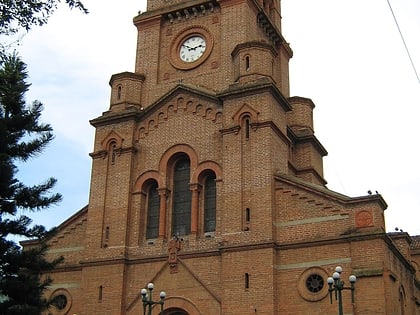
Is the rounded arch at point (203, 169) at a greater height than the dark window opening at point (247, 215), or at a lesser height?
greater

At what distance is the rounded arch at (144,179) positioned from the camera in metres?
29.7

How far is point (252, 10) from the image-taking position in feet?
109

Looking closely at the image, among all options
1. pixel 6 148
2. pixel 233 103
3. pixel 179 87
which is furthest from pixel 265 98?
pixel 6 148

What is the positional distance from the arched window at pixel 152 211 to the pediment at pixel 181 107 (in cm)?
255

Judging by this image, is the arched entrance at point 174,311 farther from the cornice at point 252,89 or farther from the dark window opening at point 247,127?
the cornice at point 252,89

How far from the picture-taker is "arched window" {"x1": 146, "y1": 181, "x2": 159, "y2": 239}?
2923 centimetres

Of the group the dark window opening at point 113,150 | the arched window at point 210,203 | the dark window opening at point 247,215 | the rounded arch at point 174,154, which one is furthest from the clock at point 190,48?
the dark window opening at point 247,215

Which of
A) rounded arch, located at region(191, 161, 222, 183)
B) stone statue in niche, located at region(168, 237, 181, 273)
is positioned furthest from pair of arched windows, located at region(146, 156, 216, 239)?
stone statue in niche, located at region(168, 237, 181, 273)

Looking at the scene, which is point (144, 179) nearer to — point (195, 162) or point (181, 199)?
point (181, 199)

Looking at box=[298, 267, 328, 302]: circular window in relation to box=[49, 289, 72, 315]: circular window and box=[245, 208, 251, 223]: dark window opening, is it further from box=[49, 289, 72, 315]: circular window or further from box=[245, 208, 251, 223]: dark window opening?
box=[49, 289, 72, 315]: circular window

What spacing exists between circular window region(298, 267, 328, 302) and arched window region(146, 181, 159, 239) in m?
6.98

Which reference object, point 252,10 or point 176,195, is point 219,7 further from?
point 176,195

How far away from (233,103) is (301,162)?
22.5ft

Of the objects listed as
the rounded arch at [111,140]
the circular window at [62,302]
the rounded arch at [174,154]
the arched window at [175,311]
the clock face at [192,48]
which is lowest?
the arched window at [175,311]
